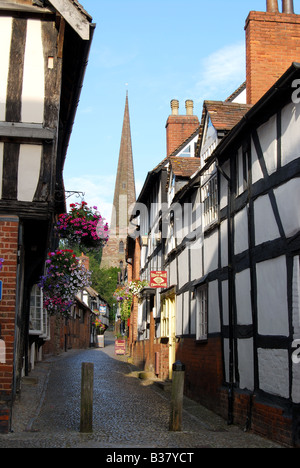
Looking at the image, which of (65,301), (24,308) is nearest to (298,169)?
(24,308)

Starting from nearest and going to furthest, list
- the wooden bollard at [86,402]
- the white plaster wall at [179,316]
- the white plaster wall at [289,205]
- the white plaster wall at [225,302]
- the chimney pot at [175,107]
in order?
the white plaster wall at [289,205]
the wooden bollard at [86,402]
the white plaster wall at [225,302]
the white plaster wall at [179,316]
the chimney pot at [175,107]

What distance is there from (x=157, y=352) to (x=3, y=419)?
428 inches

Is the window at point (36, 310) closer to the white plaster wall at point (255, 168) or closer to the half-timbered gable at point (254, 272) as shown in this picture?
the half-timbered gable at point (254, 272)

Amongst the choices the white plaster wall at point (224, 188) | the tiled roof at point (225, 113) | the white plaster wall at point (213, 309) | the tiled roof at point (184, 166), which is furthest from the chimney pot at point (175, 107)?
the white plaster wall at point (213, 309)

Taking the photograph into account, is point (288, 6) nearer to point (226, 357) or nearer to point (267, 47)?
point (267, 47)

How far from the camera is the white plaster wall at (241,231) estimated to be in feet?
32.5

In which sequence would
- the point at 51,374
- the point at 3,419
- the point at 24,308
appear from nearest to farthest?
1. the point at 3,419
2. the point at 24,308
3. the point at 51,374

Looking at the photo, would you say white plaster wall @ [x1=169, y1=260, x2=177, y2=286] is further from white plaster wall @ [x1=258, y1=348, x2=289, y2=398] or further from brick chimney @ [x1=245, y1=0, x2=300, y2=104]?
white plaster wall @ [x1=258, y1=348, x2=289, y2=398]

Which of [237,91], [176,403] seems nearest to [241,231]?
[176,403]

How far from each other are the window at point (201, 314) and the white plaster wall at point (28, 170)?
17.4 feet

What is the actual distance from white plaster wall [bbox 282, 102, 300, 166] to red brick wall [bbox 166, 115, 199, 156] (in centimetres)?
1393

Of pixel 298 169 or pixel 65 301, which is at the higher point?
pixel 298 169

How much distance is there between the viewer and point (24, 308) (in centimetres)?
1302

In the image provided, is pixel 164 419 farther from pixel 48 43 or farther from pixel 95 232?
pixel 48 43
